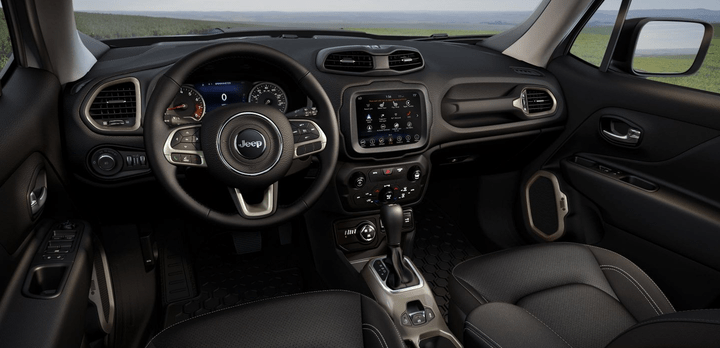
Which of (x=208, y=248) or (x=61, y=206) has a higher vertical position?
(x=61, y=206)

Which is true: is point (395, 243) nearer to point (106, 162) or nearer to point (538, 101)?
point (538, 101)

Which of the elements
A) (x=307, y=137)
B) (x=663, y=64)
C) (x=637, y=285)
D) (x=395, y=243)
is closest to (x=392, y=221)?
(x=395, y=243)

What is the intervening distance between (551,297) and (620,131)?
3.13 ft

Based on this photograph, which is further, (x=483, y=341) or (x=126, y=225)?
(x=126, y=225)

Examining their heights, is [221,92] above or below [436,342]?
above

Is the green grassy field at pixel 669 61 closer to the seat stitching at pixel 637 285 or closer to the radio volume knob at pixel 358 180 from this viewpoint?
the seat stitching at pixel 637 285

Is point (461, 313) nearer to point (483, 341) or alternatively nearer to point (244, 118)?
point (483, 341)

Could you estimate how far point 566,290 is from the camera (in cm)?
163

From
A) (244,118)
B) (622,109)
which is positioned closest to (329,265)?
(244,118)

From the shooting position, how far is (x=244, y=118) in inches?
57.3

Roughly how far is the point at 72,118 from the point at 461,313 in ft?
4.72

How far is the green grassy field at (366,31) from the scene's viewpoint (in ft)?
6.32

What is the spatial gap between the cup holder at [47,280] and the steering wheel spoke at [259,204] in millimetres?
510

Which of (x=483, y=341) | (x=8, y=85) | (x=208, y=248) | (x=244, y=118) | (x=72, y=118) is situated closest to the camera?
(x=483, y=341)
